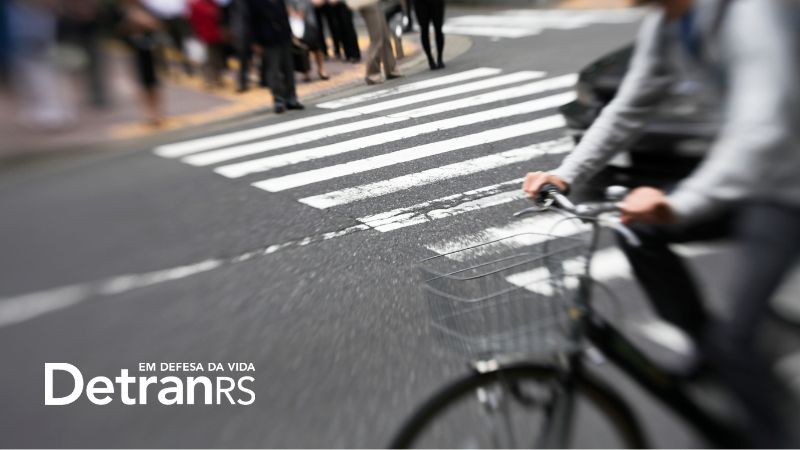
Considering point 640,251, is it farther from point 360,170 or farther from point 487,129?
point 487,129

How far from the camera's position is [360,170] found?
A: 7.78 meters

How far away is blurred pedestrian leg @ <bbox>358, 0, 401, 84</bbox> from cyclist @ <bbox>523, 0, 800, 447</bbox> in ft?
34.1

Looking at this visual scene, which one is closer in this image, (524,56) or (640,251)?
(640,251)

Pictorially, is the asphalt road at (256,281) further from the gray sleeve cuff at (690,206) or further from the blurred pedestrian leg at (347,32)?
the blurred pedestrian leg at (347,32)

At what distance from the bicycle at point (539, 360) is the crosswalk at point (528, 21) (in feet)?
47.8

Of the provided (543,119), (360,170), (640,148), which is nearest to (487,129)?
(543,119)

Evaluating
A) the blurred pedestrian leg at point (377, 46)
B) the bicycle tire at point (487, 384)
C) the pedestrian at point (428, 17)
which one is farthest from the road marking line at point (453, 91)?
the bicycle tire at point (487, 384)

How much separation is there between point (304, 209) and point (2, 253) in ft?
8.16

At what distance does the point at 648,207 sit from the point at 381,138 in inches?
281

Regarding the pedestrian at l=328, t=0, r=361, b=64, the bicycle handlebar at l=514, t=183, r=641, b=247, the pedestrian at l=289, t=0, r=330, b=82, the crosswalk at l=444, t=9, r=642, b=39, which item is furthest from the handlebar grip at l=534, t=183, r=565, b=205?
the crosswalk at l=444, t=9, r=642, b=39

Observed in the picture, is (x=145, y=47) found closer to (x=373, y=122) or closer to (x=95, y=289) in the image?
(x=373, y=122)

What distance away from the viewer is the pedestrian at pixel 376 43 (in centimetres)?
1227

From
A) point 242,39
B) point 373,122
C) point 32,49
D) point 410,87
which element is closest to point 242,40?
point 242,39

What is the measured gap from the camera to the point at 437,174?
7277 mm
